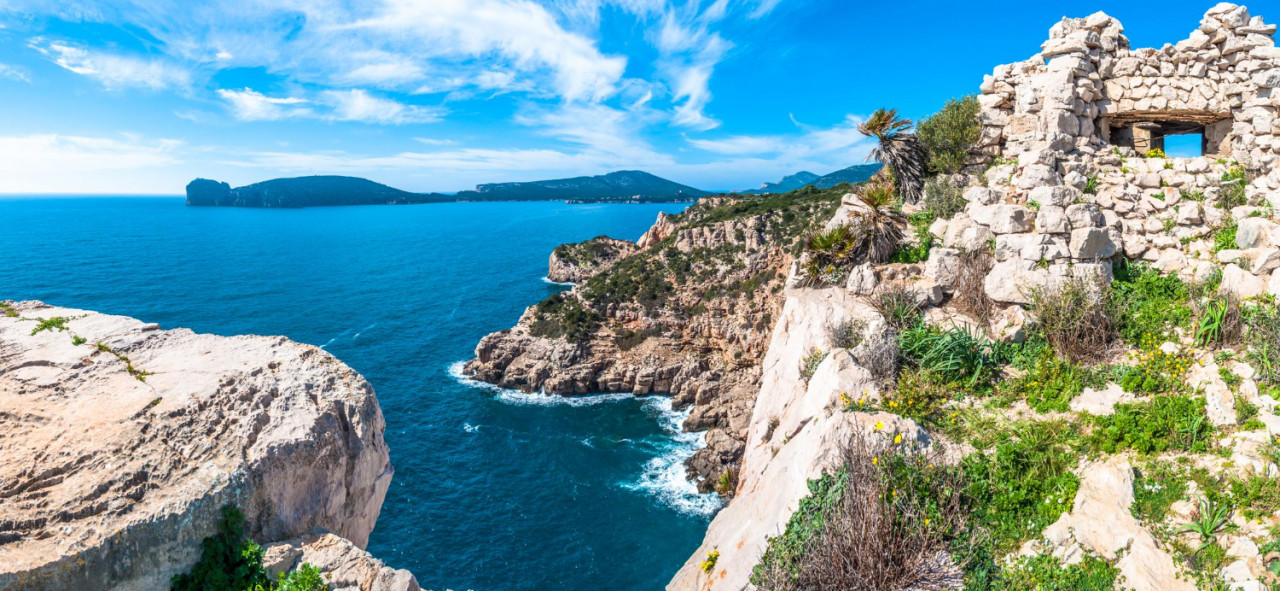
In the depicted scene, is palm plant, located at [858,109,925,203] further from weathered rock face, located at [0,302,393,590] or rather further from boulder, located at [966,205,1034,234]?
weathered rock face, located at [0,302,393,590]

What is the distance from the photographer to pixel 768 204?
235 feet

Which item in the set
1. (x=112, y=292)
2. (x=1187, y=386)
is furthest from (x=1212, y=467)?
(x=112, y=292)

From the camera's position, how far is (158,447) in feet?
25.5

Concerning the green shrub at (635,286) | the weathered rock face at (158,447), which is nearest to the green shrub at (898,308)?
the weathered rock face at (158,447)

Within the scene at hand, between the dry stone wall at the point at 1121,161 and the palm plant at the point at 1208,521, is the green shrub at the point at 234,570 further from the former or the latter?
the dry stone wall at the point at 1121,161

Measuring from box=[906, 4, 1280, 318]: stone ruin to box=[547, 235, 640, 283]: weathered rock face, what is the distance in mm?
76084

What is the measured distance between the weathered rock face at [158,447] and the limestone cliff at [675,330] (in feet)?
103

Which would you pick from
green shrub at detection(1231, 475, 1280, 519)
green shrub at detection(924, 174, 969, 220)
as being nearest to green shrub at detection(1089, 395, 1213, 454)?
green shrub at detection(1231, 475, 1280, 519)

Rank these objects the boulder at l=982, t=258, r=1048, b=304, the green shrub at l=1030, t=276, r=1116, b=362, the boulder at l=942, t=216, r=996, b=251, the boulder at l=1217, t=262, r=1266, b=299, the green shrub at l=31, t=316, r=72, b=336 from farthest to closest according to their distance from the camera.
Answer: the boulder at l=942, t=216, r=996, b=251, the boulder at l=982, t=258, r=1048, b=304, the green shrub at l=1030, t=276, r=1116, b=362, the boulder at l=1217, t=262, r=1266, b=299, the green shrub at l=31, t=316, r=72, b=336

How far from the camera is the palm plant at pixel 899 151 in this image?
16.3 meters

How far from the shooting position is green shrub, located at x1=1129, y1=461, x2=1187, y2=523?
7098mm

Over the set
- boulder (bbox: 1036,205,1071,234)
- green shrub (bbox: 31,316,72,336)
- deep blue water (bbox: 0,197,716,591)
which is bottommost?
deep blue water (bbox: 0,197,716,591)

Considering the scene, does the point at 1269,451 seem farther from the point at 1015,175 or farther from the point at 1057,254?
the point at 1015,175

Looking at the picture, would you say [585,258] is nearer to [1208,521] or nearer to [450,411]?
[450,411]
